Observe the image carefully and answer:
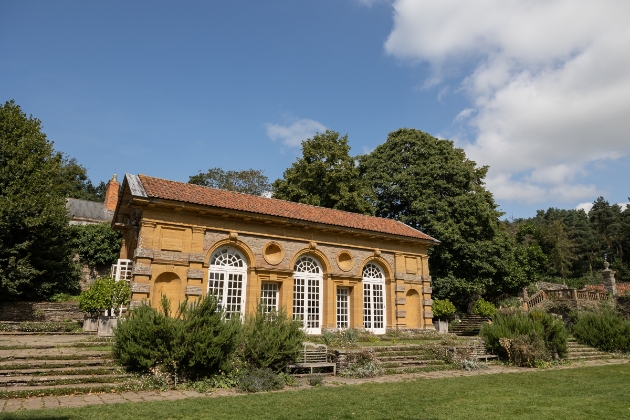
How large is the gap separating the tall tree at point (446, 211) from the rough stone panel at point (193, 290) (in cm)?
1714

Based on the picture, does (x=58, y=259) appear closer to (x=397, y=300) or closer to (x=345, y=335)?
(x=345, y=335)

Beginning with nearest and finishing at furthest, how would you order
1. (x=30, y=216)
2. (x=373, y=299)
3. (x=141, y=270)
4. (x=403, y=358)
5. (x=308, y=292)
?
(x=403, y=358) < (x=141, y=270) < (x=308, y=292) < (x=373, y=299) < (x=30, y=216)

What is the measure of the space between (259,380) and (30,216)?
18.6 meters

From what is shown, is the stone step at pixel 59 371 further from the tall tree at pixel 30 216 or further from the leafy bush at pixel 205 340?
the tall tree at pixel 30 216

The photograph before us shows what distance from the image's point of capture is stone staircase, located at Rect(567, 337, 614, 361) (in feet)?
58.5

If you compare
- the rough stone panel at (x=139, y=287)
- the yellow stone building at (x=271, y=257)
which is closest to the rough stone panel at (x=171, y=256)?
the yellow stone building at (x=271, y=257)

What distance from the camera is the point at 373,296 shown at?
21125 mm

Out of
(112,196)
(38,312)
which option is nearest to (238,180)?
(112,196)

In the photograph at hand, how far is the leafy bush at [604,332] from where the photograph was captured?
19438 millimetres

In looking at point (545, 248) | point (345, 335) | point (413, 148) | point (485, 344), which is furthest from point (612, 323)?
point (545, 248)

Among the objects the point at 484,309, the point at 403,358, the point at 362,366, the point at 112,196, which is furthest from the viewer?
the point at 112,196

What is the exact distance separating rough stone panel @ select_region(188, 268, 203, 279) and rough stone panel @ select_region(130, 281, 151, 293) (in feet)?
5.09

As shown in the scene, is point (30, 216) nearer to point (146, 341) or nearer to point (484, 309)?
point (146, 341)

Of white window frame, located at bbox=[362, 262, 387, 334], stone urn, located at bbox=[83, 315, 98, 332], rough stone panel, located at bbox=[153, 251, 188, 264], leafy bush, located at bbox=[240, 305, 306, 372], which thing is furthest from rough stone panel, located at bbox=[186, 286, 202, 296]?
white window frame, located at bbox=[362, 262, 387, 334]
